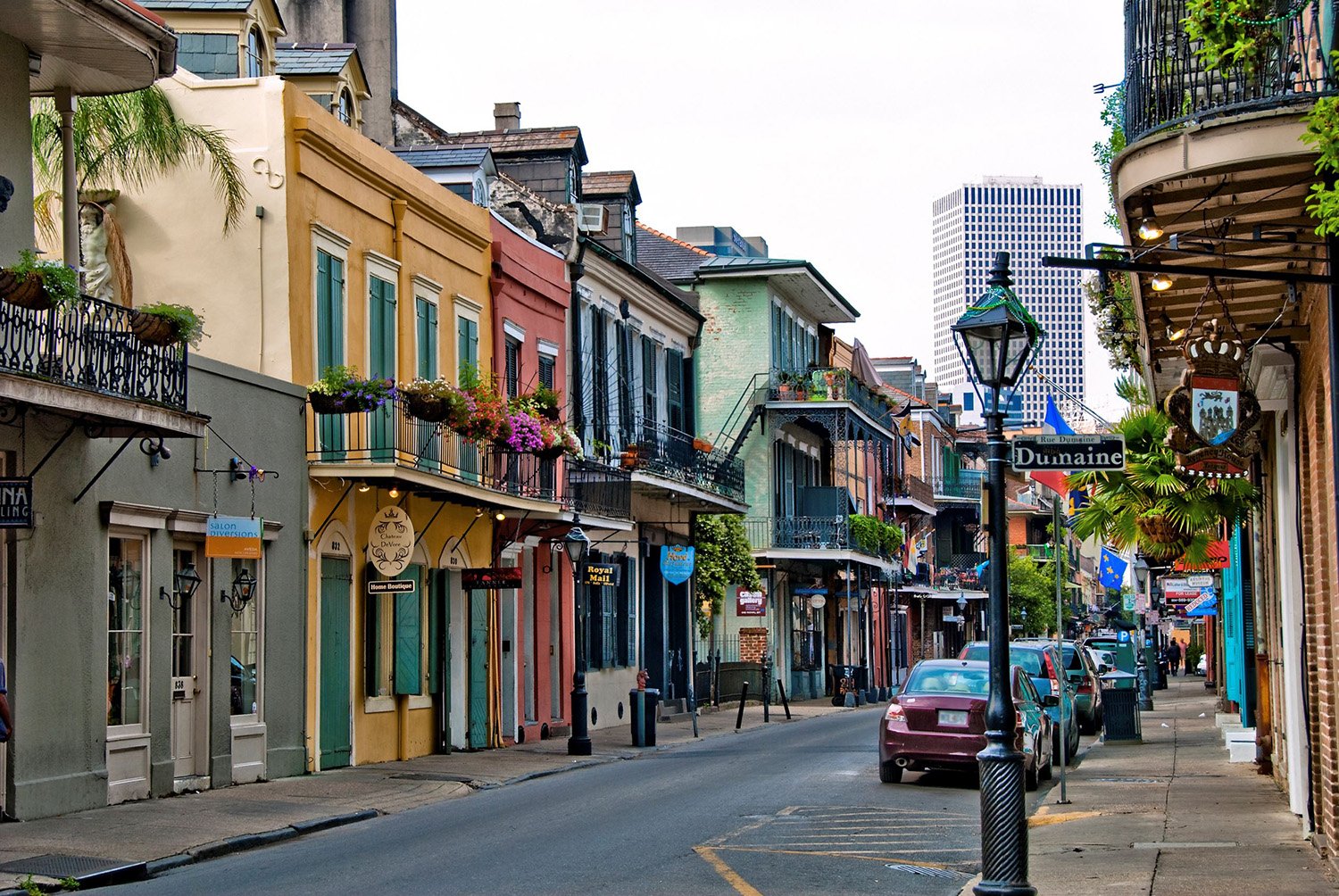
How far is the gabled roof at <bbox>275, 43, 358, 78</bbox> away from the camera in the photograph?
23078 millimetres

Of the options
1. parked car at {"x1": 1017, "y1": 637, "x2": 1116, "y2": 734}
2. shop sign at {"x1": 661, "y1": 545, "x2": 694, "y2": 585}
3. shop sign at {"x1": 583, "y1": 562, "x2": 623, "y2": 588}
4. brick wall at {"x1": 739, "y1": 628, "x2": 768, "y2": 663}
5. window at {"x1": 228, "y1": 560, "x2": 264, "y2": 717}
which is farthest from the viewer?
brick wall at {"x1": 739, "y1": 628, "x2": 768, "y2": 663}

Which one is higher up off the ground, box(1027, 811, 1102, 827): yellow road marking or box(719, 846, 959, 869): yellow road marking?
box(719, 846, 959, 869): yellow road marking

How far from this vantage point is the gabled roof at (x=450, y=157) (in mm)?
27203

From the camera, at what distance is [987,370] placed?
35.8ft

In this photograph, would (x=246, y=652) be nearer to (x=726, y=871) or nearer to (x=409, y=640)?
(x=409, y=640)

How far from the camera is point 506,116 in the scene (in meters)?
34.7

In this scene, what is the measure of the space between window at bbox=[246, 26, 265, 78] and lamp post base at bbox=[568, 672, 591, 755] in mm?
8838

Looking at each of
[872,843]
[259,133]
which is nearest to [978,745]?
[872,843]

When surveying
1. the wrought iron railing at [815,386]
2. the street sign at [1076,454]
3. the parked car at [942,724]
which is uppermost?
the wrought iron railing at [815,386]

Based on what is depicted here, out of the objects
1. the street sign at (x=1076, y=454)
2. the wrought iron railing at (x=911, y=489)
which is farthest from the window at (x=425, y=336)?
the wrought iron railing at (x=911, y=489)

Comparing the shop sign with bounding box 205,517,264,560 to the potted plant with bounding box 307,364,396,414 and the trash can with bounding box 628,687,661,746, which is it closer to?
the potted plant with bounding box 307,364,396,414

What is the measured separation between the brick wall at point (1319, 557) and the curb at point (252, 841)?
7.87 metres

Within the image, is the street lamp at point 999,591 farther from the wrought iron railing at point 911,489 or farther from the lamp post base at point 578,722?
the wrought iron railing at point 911,489

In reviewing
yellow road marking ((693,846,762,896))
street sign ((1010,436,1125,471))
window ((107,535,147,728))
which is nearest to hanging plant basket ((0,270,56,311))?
window ((107,535,147,728))
